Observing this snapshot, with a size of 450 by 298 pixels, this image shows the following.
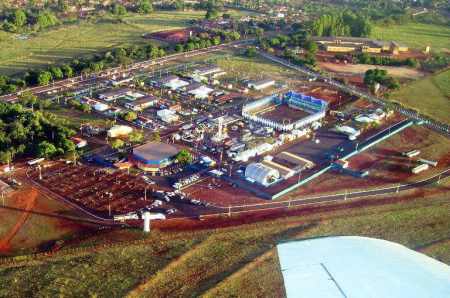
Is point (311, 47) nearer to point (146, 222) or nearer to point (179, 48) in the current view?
point (179, 48)

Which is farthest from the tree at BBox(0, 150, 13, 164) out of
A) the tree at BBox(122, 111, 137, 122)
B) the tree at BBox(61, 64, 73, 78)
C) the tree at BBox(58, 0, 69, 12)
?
the tree at BBox(58, 0, 69, 12)

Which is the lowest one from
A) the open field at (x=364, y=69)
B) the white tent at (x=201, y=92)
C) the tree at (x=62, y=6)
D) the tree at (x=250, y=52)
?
the white tent at (x=201, y=92)

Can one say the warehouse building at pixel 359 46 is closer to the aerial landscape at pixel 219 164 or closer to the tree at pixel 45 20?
the aerial landscape at pixel 219 164

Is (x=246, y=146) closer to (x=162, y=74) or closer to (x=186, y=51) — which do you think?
(x=162, y=74)

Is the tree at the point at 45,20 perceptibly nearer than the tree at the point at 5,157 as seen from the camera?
No

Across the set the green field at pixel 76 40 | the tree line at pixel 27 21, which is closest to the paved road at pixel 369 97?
the green field at pixel 76 40

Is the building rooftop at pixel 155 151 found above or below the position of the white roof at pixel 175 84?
below
